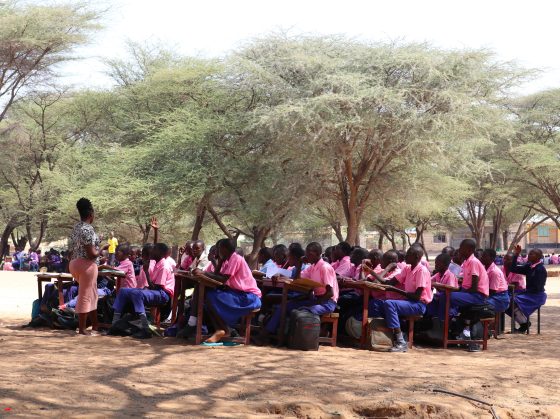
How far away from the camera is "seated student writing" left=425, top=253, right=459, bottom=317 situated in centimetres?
1055

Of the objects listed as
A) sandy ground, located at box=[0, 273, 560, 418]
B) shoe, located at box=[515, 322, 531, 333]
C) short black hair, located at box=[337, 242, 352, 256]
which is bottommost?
sandy ground, located at box=[0, 273, 560, 418]

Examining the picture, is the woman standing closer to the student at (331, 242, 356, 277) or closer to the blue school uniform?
the student at (331, 242, 356, 277)

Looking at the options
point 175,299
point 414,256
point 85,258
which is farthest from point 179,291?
point 414,256

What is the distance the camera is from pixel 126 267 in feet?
37.0

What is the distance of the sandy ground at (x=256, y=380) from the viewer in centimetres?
594

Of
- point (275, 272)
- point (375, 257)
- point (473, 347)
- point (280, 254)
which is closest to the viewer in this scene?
point (473, 347)

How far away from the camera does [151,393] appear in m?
6.30

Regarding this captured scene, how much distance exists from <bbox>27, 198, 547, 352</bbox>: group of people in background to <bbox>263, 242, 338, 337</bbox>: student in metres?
0.01

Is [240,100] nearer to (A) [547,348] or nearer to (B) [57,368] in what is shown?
(A) [547,348]

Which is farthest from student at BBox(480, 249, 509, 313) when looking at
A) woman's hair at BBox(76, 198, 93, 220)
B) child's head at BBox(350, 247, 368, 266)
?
woman's hair at BBox(76, 198, 93, 220)

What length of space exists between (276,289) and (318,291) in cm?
142

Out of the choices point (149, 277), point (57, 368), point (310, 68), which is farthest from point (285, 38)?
point (57, 368)

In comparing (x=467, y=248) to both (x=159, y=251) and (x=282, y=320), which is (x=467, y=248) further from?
(x=159, y=251)

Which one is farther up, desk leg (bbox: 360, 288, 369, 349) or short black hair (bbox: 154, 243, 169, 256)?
short black hair (bbox: 154, 243, 169, 256)
